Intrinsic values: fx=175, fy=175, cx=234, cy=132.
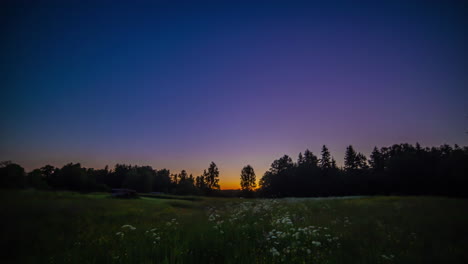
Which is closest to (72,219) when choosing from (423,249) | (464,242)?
(423,249)

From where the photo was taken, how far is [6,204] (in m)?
7.64

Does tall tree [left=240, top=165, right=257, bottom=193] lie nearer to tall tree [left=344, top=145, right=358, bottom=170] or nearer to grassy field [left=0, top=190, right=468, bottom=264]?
tall tree [left=344, top=145, right=358, bottom=170]

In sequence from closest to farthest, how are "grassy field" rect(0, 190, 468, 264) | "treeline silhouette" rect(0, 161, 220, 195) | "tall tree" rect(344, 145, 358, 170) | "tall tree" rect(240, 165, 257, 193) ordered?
"grassy field" rect(0, 190, 468, 264) → "treeline silhouette" rect(0, 161, 220, 195) → "tall tree" rect(344, 145, 358, 170) → "tall tree" rect(240, 165, 257, 193)

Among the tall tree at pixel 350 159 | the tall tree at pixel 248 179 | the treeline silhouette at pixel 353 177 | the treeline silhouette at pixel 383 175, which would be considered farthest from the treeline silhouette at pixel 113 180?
the tall tree at pixel 350 159

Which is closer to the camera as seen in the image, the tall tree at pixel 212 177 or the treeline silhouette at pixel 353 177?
the treeline silhouette at pixel 353 177

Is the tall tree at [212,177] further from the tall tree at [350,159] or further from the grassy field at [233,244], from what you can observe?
the grassy field at [233,244]

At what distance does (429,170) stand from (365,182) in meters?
16.8

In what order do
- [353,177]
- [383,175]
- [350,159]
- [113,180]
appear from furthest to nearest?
[113,180]
[350,159]
[353,177]
[383,175]

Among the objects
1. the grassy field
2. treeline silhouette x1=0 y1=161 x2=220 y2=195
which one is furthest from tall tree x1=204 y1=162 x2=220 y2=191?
the grassy field

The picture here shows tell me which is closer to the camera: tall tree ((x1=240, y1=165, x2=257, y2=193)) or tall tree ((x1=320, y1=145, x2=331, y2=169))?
tall tree ((x1=320, y1=145, x2=331, y2=169))

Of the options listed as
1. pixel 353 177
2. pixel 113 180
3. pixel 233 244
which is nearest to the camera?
pixel 233 244

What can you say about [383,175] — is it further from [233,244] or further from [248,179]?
[233,244]

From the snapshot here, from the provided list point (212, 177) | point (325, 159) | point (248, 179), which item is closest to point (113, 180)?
point (212, 177)

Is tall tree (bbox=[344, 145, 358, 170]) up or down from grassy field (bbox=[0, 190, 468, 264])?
up
